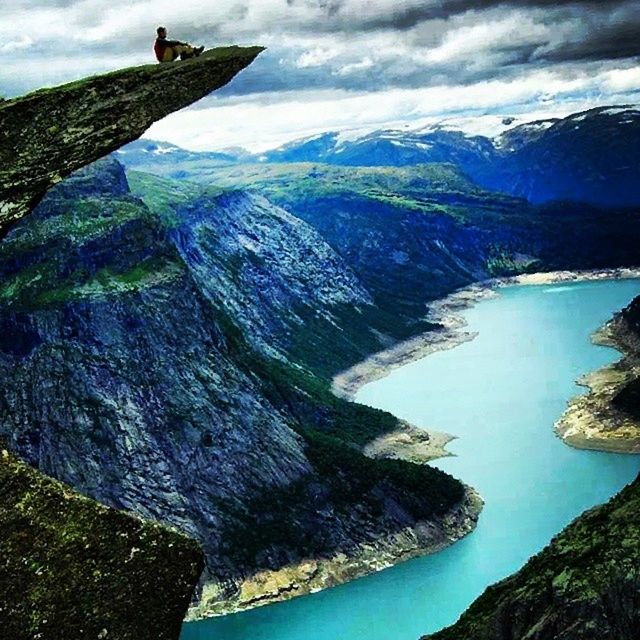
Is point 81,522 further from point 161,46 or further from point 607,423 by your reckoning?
point 607,423

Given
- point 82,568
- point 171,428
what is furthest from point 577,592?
point 171,428

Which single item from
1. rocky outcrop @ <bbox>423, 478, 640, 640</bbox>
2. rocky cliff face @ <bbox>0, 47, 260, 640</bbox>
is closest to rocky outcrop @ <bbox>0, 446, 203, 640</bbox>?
rocky cliff face @ <bbox>0, 47, 260, 640</bbox>

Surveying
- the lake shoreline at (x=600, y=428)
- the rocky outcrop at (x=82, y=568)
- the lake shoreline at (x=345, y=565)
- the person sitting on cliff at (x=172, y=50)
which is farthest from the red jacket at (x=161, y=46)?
the lake shoreline at (x=600, y=428)

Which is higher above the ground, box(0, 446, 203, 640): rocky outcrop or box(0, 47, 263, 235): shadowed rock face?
box(0, 47, 263, 235): shadowed rock face

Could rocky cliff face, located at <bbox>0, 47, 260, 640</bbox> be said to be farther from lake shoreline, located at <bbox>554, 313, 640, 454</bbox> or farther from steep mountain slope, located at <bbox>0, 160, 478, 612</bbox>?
lake shoreline, located at <bbox>554, 313, 640, 454</bbox>

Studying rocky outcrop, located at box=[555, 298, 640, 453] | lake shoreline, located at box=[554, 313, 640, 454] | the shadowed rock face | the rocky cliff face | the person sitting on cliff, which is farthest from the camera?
rocky outcrop, located at box=[555, 298, 640, 453]

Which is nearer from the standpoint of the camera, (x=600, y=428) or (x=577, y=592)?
(x=577, y=592)

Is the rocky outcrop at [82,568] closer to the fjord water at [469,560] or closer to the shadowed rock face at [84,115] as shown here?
the shadowed rock face at [84,115]
